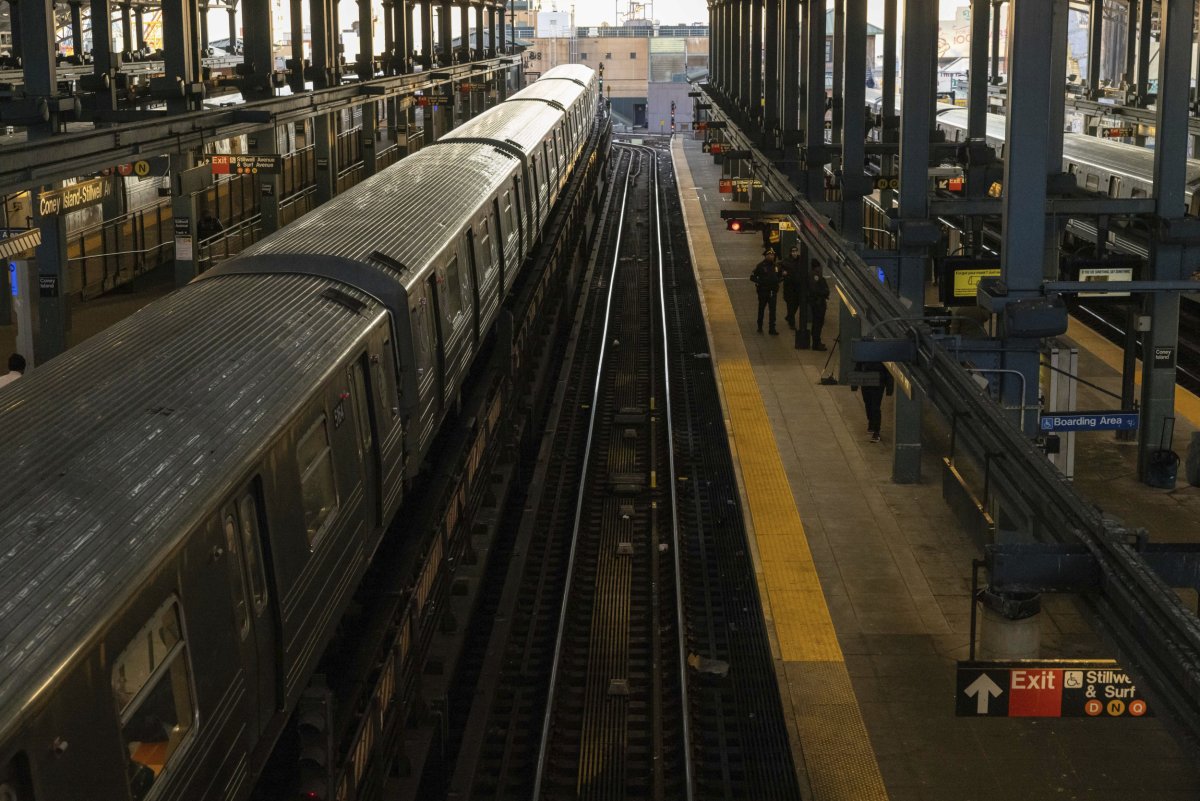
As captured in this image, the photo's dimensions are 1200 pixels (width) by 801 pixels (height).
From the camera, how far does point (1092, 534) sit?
5320 millimetres

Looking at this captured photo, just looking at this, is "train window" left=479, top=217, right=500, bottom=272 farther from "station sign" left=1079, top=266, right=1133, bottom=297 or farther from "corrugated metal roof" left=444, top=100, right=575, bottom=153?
"station sign" left=1079, top=266, right=1133, bottom=297

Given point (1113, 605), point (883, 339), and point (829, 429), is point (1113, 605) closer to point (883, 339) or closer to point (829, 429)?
point (883, 339)

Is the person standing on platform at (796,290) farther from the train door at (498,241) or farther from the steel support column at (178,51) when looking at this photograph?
the steel support column at (178,51)

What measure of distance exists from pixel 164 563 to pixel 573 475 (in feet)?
35.5

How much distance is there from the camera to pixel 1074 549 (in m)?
5.28

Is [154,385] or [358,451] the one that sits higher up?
[154,385]

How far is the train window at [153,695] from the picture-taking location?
4137 mm

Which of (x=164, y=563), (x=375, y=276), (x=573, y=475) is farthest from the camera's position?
(x=573, y=475)

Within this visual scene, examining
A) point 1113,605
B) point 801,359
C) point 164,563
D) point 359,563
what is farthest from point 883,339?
point 801,359

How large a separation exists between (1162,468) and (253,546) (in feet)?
36.1

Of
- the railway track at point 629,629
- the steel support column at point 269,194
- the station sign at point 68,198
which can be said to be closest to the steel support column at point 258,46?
the steel support column at point 269,194

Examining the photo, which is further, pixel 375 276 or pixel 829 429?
pixel 829 429

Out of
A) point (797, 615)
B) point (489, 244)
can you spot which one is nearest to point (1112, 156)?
point (489, 244)

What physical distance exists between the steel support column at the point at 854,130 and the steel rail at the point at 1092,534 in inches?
315
